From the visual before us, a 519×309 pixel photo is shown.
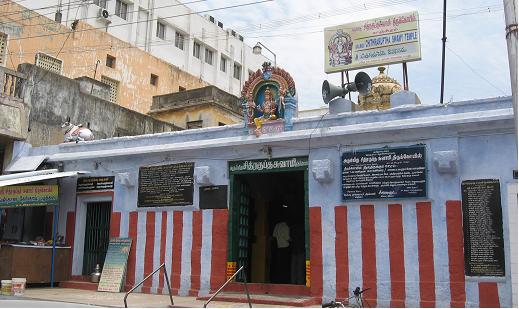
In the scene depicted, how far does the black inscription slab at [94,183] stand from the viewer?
14.2 metres

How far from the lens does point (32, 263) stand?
13430 millimetres

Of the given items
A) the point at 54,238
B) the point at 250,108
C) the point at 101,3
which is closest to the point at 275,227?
the point at 250,108

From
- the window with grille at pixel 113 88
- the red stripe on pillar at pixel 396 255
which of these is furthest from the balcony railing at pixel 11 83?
the window with grille at pixel 113 88

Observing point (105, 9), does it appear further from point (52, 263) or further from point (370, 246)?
point (370, 246)

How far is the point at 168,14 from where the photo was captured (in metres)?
35.4

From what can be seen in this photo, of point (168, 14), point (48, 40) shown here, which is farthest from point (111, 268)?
point (168, 14)

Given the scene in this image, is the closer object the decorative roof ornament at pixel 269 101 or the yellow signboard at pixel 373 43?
the decorative roof ornament at pixel 269 101

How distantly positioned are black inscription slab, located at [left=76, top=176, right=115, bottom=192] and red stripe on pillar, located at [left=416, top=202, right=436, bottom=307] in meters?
7.91

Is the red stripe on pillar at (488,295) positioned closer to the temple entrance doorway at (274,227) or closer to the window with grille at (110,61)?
the temple entrance doorway at (274,227)

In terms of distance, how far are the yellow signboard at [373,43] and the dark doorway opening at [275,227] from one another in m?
3.44

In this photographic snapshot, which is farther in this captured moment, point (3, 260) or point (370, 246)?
point (3, 260)

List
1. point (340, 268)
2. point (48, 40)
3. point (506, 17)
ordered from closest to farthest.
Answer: point (506, 17)
point (340, 268)
point (48, 40)

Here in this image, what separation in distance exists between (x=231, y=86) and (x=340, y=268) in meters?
31.8

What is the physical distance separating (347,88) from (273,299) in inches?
200
